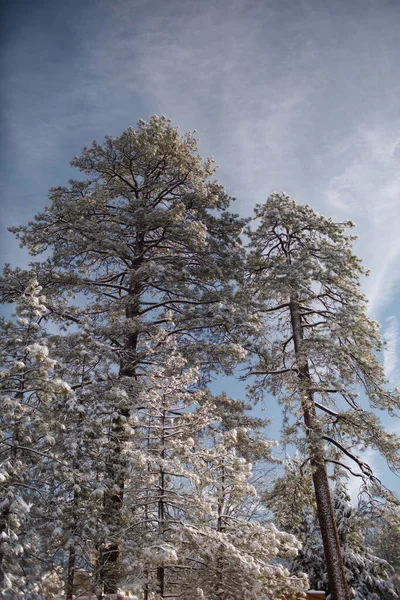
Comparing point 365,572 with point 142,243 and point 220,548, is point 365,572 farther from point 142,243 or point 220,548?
point 142,243

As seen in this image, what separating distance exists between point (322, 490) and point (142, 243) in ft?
29.3

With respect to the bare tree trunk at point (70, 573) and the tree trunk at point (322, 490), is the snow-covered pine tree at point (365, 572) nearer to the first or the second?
the tree trunk at point (322, 490)

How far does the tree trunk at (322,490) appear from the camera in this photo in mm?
10641

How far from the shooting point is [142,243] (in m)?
13.9

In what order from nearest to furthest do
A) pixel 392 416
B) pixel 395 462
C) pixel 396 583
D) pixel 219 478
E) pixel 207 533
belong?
pixel 207 533
pixel 219 478
pixel 395 462
pixel 392 416
pixel 396 583

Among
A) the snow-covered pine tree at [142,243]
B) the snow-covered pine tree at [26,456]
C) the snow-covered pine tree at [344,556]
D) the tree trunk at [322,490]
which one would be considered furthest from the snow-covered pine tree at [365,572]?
the snow-covered pine tree at [26,456]

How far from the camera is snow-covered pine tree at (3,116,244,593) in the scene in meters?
11.9

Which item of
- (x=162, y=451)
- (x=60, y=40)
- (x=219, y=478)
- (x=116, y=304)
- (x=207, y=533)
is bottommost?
(x=207, y=533)

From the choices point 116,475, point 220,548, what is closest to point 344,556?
point 220,548

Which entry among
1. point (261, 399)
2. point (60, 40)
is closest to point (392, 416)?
point (261, 399)

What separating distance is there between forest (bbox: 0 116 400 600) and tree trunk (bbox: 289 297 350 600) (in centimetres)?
5

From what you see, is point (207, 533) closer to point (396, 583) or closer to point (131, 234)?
point (131, 234)

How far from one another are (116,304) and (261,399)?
18.3 feet

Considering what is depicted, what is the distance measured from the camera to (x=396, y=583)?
1544 centimetres
